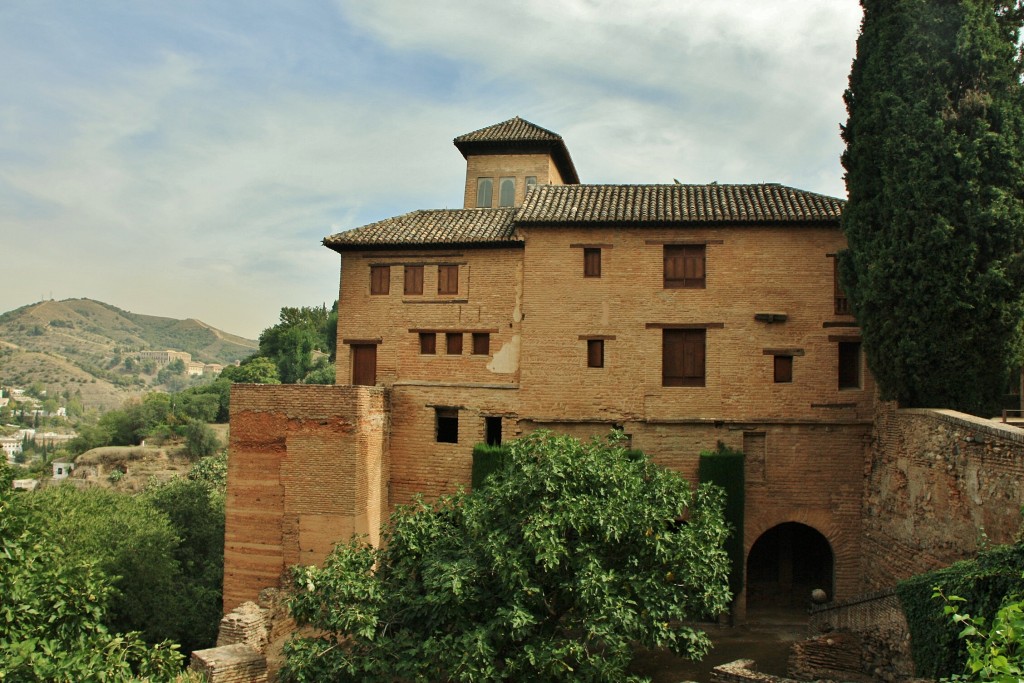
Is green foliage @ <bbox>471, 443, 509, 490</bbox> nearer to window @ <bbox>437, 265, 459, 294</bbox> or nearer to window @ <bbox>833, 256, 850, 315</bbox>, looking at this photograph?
window @ <bbox>437, 265, 459, 294</bbox>

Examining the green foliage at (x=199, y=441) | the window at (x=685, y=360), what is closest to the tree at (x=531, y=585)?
the window at (x=685, y=360)

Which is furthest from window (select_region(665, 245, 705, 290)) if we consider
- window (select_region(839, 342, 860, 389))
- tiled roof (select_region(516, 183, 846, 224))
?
window (select_region(839, 342, 860, 389))

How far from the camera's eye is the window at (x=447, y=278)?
64.5ft

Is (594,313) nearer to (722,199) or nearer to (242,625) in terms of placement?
(722,199)

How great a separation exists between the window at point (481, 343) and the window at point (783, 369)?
23.4ft

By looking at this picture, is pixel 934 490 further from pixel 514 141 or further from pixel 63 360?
pixel 63 360

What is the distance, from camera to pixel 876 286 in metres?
14.7

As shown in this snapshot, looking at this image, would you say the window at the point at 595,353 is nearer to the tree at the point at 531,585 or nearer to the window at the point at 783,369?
the window at the point at 783,369

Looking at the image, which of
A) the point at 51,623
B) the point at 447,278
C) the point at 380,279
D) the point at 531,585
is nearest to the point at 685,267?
the point at 447,278

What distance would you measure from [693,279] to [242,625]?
12.9 metres

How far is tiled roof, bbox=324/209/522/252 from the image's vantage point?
19406 millimetres

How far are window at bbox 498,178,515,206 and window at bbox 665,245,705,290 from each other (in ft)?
33.6

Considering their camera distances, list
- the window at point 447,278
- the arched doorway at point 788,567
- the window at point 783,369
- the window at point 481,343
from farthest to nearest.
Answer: the window at point 447,278 < the arched doorway at point 788,567 < the window at point 481,343 < the window at point 783,369

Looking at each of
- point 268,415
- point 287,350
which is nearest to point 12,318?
point 287,350
